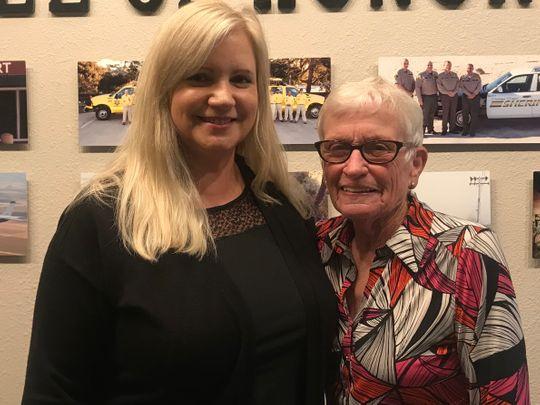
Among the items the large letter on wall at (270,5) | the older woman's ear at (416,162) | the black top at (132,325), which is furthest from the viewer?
the large letter on wall at (270,5)

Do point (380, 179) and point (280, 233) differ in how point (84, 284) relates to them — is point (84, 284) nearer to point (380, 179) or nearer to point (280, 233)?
point (280, 233)

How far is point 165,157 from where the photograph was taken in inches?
37.5

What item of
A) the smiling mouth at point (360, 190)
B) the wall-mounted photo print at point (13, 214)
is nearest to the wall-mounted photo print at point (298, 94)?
the smiling mouth at point (360, 190)

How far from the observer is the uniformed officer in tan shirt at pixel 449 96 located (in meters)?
1.40

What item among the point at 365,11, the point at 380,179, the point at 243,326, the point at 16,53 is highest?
the point at 365,11

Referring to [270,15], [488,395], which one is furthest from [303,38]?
[488,395]

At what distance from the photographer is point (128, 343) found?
0.88 metres

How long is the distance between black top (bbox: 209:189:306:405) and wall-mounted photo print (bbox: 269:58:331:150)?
466 millimetres

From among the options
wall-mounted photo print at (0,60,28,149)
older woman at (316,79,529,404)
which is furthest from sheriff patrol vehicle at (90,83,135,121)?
older woman at (316,79,529,404)

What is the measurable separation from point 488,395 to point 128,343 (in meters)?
0.59

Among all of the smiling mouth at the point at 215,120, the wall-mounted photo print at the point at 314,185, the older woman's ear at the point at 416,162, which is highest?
the smiling mouth at the point at 215,120

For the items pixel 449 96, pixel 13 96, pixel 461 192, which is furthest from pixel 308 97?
pixel 13 96

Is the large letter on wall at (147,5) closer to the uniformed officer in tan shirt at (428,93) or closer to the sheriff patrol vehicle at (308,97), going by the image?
the sheriff patrol vehicle at (308,97)

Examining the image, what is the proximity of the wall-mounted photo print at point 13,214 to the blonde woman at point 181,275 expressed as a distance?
0.58m
